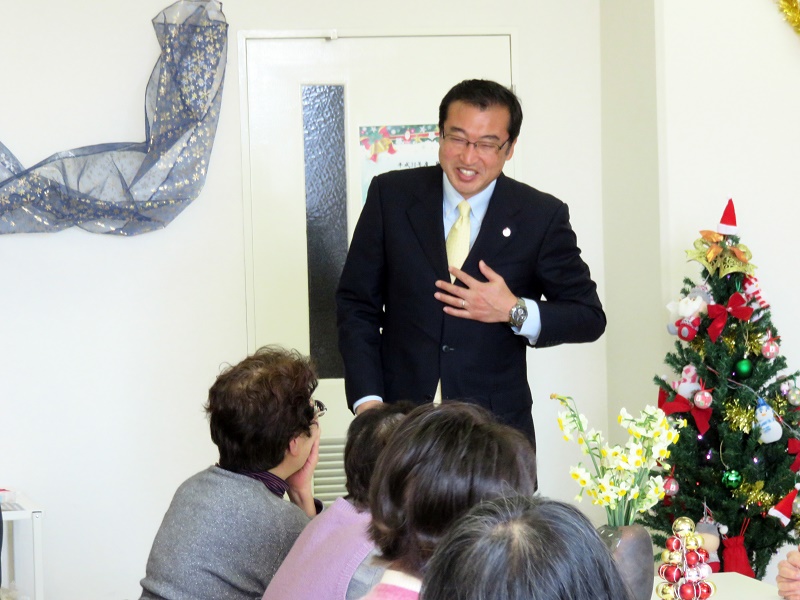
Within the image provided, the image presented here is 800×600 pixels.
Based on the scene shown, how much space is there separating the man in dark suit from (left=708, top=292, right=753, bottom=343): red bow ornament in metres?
0.86

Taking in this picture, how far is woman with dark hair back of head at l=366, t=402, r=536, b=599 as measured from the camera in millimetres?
1184

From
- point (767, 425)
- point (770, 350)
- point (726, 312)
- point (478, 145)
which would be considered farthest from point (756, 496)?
point (478, 145)

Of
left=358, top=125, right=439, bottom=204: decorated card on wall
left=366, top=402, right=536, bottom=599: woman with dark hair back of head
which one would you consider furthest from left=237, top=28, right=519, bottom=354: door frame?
left=366, top=402, right=536, bottom=599: woman with dark hair back of head

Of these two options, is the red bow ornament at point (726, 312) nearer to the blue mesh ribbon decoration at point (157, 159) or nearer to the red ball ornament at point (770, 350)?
the red ball ornament at point (770, 350)

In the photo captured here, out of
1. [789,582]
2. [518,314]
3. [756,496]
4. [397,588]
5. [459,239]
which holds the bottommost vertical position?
[756,496]

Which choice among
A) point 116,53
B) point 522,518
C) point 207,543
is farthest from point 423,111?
point 522,518

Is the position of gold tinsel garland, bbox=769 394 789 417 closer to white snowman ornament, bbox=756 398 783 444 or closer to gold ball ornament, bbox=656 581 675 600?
white snowman ornament, bbox=756 398 783 444

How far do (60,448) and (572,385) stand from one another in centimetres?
196

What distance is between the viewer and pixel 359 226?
103 inches

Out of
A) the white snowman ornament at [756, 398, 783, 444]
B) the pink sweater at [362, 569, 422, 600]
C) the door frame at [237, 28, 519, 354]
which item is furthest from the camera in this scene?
the door frame at [237, 28, 519, 354]

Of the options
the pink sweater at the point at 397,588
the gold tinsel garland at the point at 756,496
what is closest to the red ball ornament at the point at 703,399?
the gold tinsel garland at the point at 756,496

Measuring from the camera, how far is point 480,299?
2418 mm

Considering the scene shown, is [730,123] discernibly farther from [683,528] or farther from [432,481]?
[432,481]

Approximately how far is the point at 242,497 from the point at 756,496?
6.07ft
